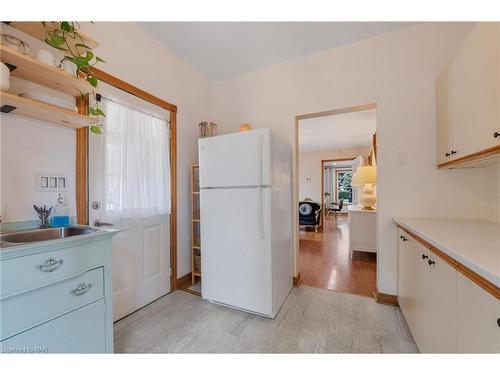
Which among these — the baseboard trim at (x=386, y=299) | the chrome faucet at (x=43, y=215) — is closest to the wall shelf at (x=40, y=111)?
the chrome faucet at (x=43, y=215)

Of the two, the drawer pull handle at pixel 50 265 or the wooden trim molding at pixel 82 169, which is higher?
the wooden trim molding at pixel 82 169

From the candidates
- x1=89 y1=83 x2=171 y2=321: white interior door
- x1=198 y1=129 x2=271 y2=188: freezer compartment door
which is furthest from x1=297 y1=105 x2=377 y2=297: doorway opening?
x1=89 y1=83 x2=171 y2=321: white interior door

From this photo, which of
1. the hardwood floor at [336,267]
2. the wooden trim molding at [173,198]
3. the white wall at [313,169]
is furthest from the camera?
the white wall at [313,169]

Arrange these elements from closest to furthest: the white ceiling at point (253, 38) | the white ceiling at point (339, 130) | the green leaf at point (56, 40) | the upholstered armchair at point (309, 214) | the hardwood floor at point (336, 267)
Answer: the green leaf at point (56, 40) → the white ceiling at point (253, 38) → the hardwood floor at point (336, 267) → the white ceiling at point (339, 130) → the upholstered armchair at point (309, 214)

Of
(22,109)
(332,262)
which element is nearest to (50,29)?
(22,109)

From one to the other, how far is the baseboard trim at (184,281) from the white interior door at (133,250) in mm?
146

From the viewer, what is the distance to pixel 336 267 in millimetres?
3014

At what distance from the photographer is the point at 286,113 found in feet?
8.06

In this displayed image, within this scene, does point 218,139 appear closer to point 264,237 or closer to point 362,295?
point 264,237

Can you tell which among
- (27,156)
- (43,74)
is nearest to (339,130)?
(43,74)

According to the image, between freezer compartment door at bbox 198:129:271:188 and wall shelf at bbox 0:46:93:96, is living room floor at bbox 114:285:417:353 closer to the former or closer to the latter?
freezer compartment door at bbox 198:129:271:188

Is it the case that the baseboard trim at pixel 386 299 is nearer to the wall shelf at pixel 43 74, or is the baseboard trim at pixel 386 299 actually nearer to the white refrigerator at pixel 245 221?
the white refrigerator at pixel 245 221

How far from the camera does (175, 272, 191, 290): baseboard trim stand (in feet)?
7.73

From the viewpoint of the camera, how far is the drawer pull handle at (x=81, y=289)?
1.01 m
